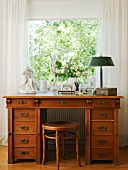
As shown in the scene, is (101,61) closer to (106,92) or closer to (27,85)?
(106,92)

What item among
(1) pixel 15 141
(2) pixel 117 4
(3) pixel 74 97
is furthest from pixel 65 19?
(1) pixel 15 141

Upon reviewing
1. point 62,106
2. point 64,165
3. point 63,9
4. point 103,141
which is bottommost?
point 64,165

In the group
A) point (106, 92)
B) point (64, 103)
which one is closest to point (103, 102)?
point (106, 92)

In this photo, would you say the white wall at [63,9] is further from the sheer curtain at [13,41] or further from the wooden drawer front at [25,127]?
the wooden drawer front at [25,127]

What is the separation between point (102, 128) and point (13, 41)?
1.90m

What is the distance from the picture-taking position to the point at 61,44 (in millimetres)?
4988

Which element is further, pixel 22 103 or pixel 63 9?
pixel 63 9

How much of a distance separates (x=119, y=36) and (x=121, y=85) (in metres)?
0.73

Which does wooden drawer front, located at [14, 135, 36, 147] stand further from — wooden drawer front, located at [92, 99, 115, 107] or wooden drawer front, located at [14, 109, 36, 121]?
wooden drawer front, located at [92, 99, 115, 107]

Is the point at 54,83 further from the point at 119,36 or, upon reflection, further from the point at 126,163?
the point at 126,163

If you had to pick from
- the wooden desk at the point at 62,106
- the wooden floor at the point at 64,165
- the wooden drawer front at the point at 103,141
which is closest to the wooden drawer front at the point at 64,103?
the wooden desk at the point at 62,106

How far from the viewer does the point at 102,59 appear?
13.0 ft

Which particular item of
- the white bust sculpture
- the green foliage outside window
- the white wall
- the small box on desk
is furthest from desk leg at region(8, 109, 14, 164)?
the white wall

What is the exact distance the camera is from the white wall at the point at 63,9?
190 inches
